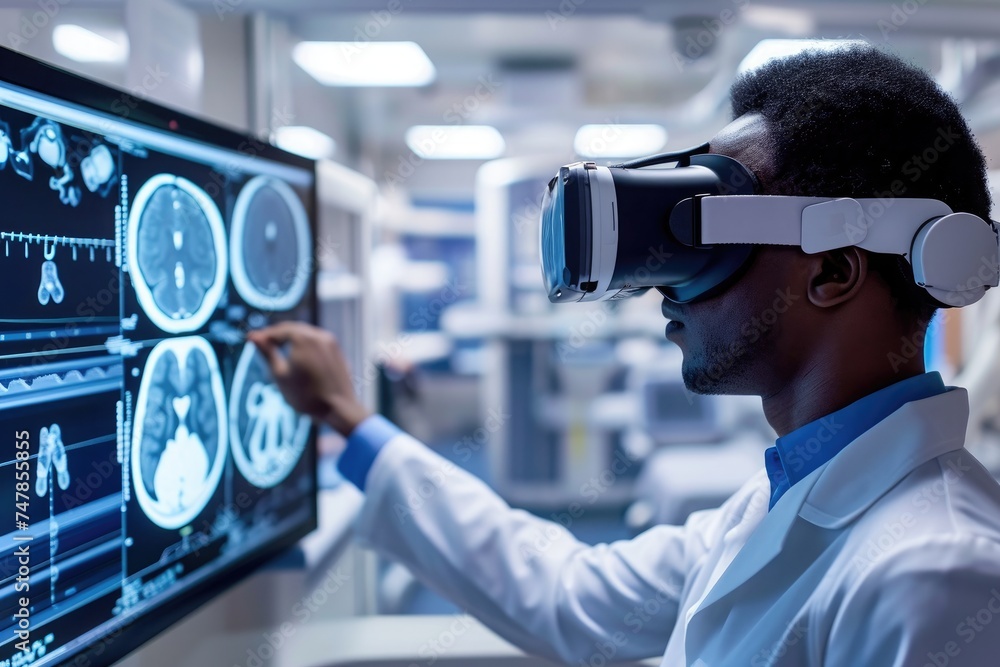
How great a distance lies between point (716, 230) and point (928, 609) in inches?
13.4

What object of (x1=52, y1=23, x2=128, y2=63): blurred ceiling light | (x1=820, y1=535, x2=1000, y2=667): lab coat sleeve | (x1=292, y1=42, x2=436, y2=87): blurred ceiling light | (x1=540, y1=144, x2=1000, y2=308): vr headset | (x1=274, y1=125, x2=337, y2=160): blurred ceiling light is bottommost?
(x1=820, y1=535, x2=1000, y2=667): lab coat sleeve

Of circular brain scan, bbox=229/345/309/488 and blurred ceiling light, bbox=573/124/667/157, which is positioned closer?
circular brain scan, bbox=229/345/309/488

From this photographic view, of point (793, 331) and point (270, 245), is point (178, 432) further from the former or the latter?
point (793, 331)

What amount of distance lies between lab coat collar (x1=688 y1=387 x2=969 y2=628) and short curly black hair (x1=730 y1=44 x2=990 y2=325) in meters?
0.09

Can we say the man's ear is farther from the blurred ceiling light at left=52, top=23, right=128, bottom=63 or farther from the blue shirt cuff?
the blurred ceiling light at left=52, top=23, right=128, bottom=63

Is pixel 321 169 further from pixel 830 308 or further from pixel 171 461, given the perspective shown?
pixel 830 308

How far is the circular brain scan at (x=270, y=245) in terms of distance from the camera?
0.95 meters

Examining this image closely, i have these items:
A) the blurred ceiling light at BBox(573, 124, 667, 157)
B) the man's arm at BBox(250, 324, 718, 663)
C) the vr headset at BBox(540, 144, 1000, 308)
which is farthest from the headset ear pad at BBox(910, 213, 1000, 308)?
the blurred ceiling light at BBox(573, 124, 667, 157)

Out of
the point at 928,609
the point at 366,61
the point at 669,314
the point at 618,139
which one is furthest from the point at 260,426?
the point at 618,139

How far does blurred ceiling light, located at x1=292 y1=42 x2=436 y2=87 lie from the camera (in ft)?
10.3

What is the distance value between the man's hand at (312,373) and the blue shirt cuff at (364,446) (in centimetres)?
1

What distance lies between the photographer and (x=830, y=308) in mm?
699

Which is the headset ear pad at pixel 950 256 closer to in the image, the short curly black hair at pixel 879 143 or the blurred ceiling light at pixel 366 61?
the short curly black hair at pixel 879 143

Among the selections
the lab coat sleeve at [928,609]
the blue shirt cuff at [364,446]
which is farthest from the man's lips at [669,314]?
the blue shirt cuff at [364,446]
